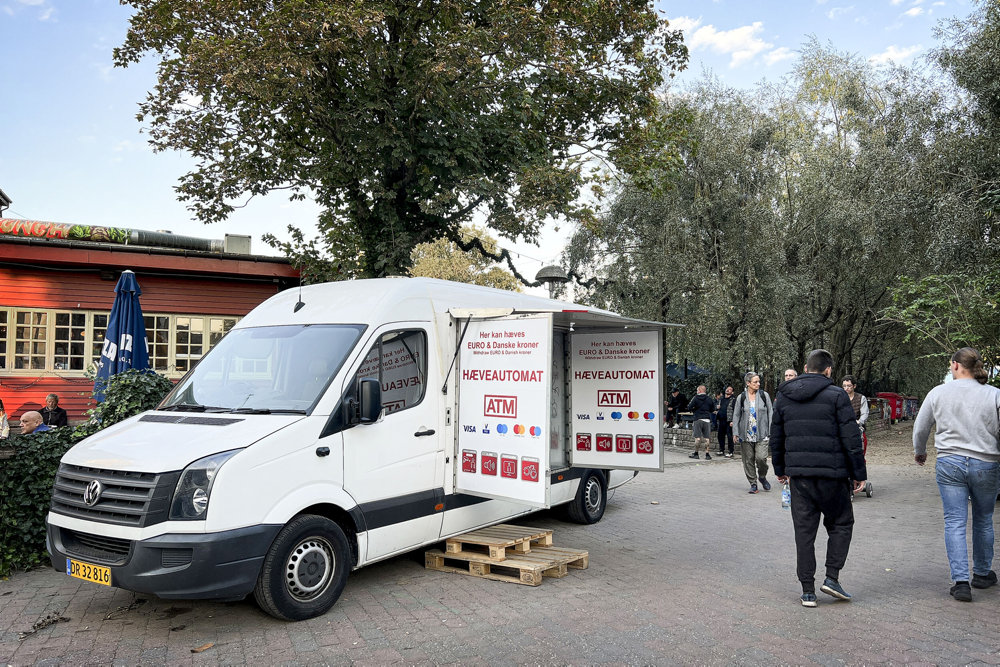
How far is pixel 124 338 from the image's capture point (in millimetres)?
9633

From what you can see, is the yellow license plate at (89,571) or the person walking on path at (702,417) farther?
the person walking on path at (702,417)

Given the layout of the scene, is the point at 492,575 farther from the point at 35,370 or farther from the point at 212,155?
the point at 35,370

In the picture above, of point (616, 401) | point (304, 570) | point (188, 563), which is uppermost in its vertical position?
point (616, 401)

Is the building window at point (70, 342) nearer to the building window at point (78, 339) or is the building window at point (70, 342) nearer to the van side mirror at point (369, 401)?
the building window at point (78, 339)

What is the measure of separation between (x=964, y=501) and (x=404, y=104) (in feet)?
38.0

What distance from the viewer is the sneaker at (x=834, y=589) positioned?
5.57 metres

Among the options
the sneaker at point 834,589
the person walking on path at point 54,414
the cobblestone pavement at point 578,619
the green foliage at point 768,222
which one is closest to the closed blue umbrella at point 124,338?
the person walking on path at point 54,414

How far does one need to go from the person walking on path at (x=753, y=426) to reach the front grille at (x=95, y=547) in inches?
363

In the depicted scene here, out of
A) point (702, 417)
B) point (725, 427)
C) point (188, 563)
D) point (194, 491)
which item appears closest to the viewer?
point (188, 563)

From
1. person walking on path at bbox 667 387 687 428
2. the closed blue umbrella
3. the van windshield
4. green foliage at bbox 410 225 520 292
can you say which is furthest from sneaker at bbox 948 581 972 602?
green foliage at bbox 410 225 520 292

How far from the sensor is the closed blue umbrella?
946 cm

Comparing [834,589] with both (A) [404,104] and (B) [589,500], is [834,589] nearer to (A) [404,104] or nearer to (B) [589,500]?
(B) [589,500]

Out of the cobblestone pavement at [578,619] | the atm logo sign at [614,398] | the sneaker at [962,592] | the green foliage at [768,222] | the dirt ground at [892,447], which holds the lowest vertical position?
the dirt ground at [892,447]

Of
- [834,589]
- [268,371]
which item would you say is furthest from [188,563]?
[834,589]
